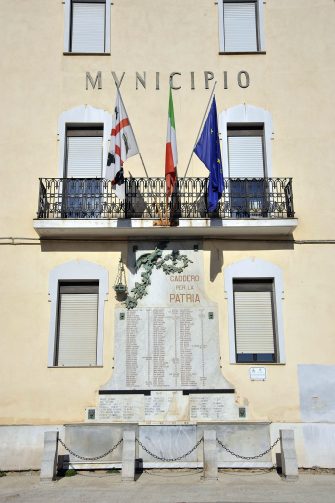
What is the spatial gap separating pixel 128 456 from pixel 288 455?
3.04m

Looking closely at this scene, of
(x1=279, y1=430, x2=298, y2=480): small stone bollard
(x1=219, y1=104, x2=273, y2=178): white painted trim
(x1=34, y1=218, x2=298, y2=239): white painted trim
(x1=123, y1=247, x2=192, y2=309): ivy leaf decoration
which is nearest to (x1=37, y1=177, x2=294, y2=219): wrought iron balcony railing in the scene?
(x1=34, y1=218, x2=298, y2=239): white painted trim

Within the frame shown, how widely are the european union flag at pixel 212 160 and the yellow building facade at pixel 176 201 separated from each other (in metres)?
0.57

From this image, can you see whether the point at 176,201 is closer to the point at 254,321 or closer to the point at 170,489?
the point at 254,321

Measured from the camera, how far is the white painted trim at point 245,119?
13.1 m

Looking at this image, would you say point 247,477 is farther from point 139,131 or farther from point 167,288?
point 139,131

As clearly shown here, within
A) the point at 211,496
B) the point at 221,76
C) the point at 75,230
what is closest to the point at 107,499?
the point at 211,496

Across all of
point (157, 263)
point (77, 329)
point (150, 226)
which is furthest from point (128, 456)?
point (150, 226)

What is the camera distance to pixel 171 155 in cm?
1193

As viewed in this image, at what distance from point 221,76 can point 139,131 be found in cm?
241

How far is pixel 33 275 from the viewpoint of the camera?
12273mm

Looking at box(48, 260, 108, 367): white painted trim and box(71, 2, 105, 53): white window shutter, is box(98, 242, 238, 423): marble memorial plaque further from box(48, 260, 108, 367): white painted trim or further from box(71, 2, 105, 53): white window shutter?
box(71, 2, 105, 53): white window shutter

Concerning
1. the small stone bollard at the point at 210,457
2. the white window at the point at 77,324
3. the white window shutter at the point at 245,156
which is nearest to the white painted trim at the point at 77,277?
the white window at the point at 77,324

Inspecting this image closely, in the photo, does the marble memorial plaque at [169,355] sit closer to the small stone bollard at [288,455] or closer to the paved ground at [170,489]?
the small stone bollard at [288,455]

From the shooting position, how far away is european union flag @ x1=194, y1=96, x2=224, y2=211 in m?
11.9
